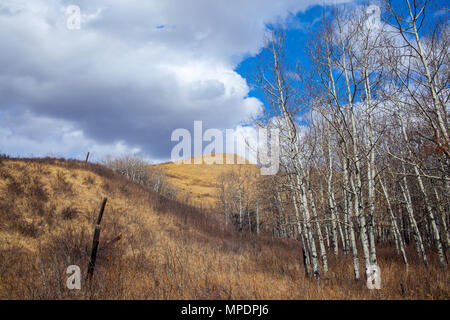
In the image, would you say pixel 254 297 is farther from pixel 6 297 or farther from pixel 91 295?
pixel 6 297

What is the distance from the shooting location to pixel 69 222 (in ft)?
39.7

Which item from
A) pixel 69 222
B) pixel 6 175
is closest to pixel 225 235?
pixel 69 222

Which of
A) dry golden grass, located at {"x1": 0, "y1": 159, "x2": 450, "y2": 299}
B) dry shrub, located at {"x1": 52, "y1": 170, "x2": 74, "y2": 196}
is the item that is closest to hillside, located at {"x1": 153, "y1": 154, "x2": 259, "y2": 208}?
dry golden grass, located at {"x1": 0, "y1": 159, "x2": 450, "y2": 299}

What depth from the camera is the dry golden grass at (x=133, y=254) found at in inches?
204

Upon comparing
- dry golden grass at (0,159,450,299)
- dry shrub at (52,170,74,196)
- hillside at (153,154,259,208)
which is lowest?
dry golden grass at (0,159,450,299)

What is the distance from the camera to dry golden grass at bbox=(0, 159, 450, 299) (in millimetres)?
5180

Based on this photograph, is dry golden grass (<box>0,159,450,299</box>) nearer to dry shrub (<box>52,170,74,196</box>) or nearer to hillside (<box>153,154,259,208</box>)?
dry shrub (<box>52,170,74,196</box>)

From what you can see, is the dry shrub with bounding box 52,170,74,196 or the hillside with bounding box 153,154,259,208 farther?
the hillside with bounding box 153,154,259,208

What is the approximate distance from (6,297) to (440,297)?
10584 mm

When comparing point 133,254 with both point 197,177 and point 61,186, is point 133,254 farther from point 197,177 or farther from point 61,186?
point 197,177

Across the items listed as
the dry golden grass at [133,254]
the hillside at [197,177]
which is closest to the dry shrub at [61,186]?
the dry golden grass at [133,254]

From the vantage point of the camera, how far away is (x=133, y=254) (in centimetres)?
954

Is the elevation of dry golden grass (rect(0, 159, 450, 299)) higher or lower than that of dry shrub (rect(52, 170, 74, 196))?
lower

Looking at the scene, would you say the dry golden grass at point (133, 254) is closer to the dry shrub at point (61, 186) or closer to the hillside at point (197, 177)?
the dry shrub at point (61, 186)
